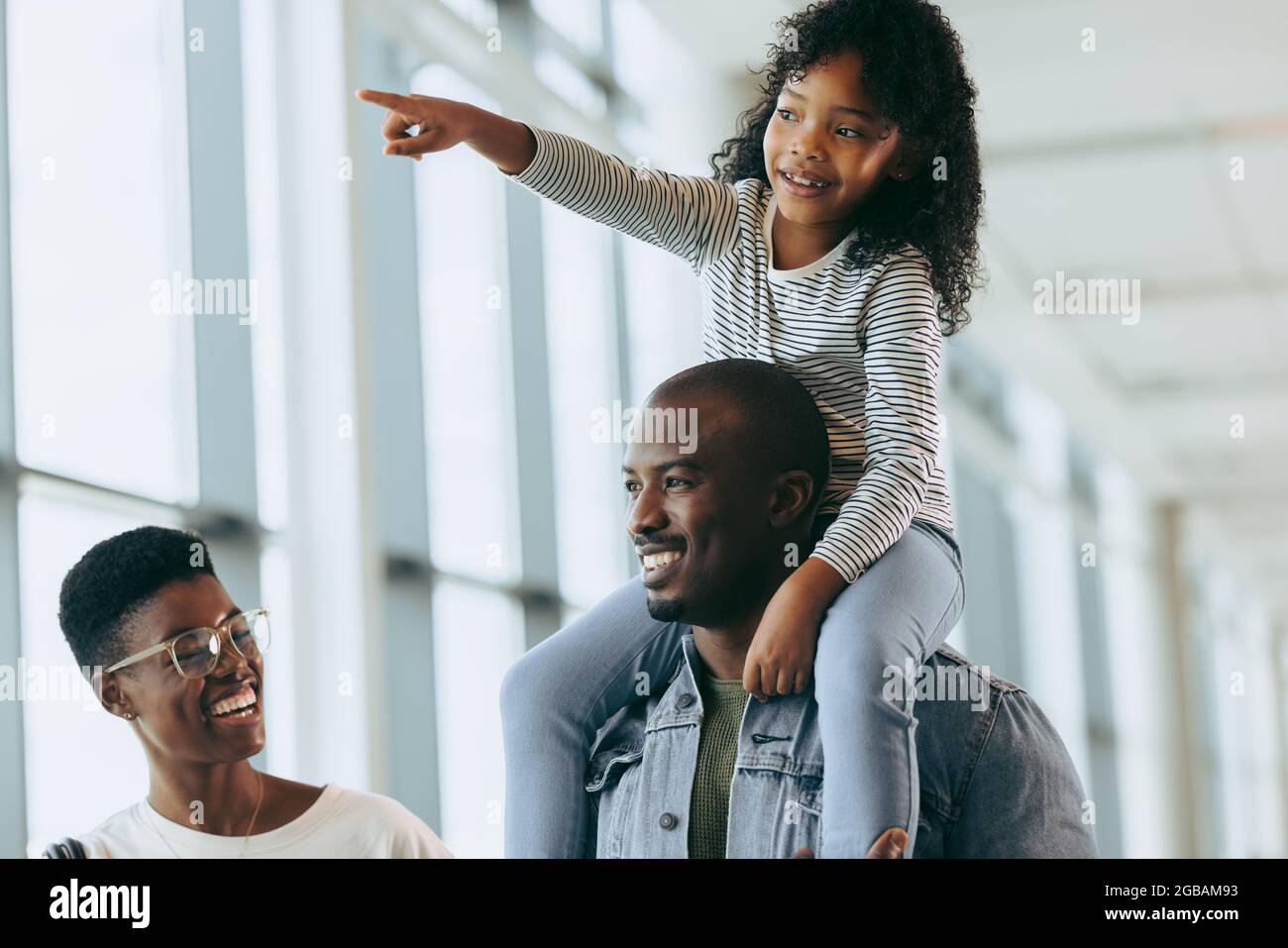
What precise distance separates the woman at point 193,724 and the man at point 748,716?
31 cm

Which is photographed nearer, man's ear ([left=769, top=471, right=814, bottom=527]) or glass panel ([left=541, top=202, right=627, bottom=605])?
man's ear ([left=769, top=471, right=814, bottom=527])

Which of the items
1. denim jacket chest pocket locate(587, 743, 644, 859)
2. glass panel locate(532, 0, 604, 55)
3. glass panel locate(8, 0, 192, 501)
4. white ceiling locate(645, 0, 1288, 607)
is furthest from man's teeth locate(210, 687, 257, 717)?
glass panel locate(532, 0, 604, 55)

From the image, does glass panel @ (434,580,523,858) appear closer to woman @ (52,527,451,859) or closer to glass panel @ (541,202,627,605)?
glass panel @ (541,202,627,605)

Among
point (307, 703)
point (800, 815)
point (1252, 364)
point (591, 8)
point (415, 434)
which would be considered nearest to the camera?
point (800, 815)

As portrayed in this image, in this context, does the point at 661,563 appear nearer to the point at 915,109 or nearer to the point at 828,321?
the point at 828,321

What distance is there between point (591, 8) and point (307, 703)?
251 cm

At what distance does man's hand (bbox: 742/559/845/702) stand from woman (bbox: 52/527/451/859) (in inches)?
17.5

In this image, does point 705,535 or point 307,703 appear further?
point 307,703

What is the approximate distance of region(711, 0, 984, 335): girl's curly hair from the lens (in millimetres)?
1658
